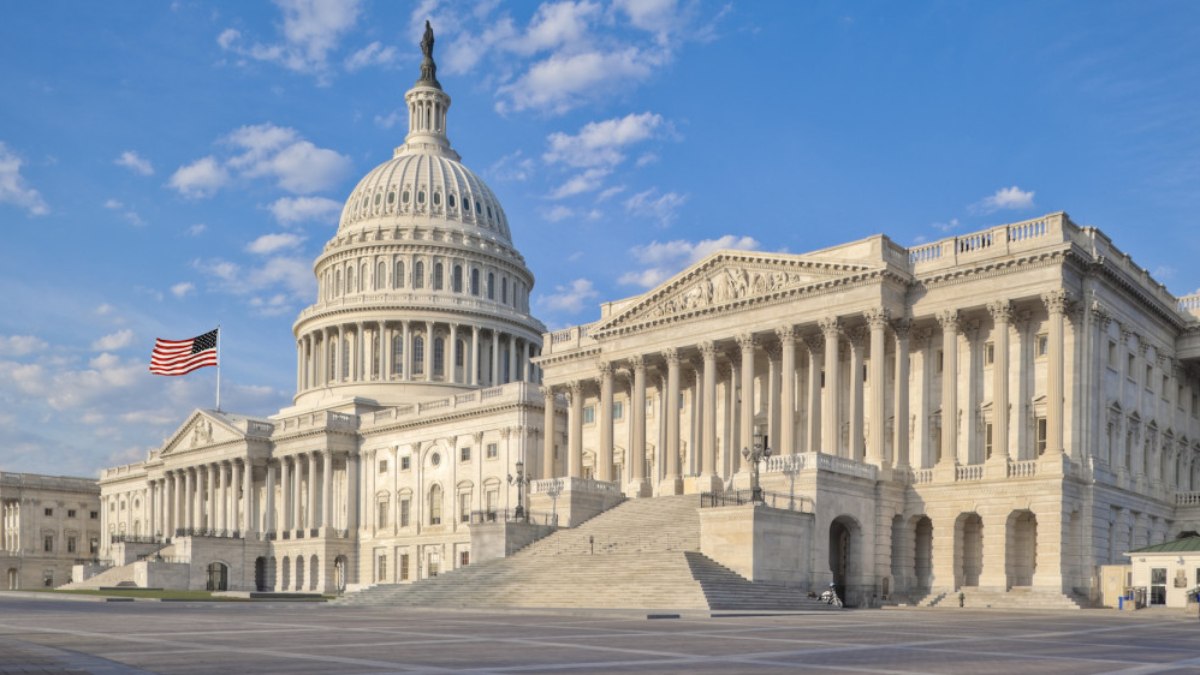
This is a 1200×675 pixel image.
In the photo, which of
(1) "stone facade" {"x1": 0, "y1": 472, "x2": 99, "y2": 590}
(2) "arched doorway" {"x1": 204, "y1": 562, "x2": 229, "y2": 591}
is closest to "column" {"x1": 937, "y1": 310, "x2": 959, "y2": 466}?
(2) "arched doorway" {"x1": 204, "y1": 562, "x2": 229, "y2": 591}

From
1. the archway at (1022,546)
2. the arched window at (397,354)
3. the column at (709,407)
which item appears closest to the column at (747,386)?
the column at (709,407)

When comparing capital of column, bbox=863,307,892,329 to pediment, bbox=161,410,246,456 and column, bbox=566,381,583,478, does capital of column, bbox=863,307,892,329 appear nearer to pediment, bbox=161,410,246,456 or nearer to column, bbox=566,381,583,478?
column, bbox=566,381,583,478

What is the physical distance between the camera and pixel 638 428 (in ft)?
259

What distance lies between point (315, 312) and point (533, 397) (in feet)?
159

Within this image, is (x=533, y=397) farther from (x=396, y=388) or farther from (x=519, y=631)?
(x=519, y=631)

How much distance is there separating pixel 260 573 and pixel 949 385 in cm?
8008

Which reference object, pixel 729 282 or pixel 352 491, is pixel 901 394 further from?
pixel 352 491

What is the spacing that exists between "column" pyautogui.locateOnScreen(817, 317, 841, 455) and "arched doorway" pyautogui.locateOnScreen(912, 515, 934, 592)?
575 centimetres

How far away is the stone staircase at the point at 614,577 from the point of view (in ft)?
170

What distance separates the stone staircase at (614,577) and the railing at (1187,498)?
27.7 meters

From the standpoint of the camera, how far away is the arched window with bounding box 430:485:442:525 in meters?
109

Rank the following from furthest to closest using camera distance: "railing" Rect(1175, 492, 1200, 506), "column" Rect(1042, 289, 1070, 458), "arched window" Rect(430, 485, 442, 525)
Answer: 1. "arched window" Rect(430, 485, 442, 525)
2. "railing" Rect(1175, 492, 1200, 506)
3. "column" Rect(1042, 289, 1070, 458)

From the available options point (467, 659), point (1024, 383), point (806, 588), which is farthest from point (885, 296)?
point (467, 659)

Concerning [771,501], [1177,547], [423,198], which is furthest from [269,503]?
[1177,547]
